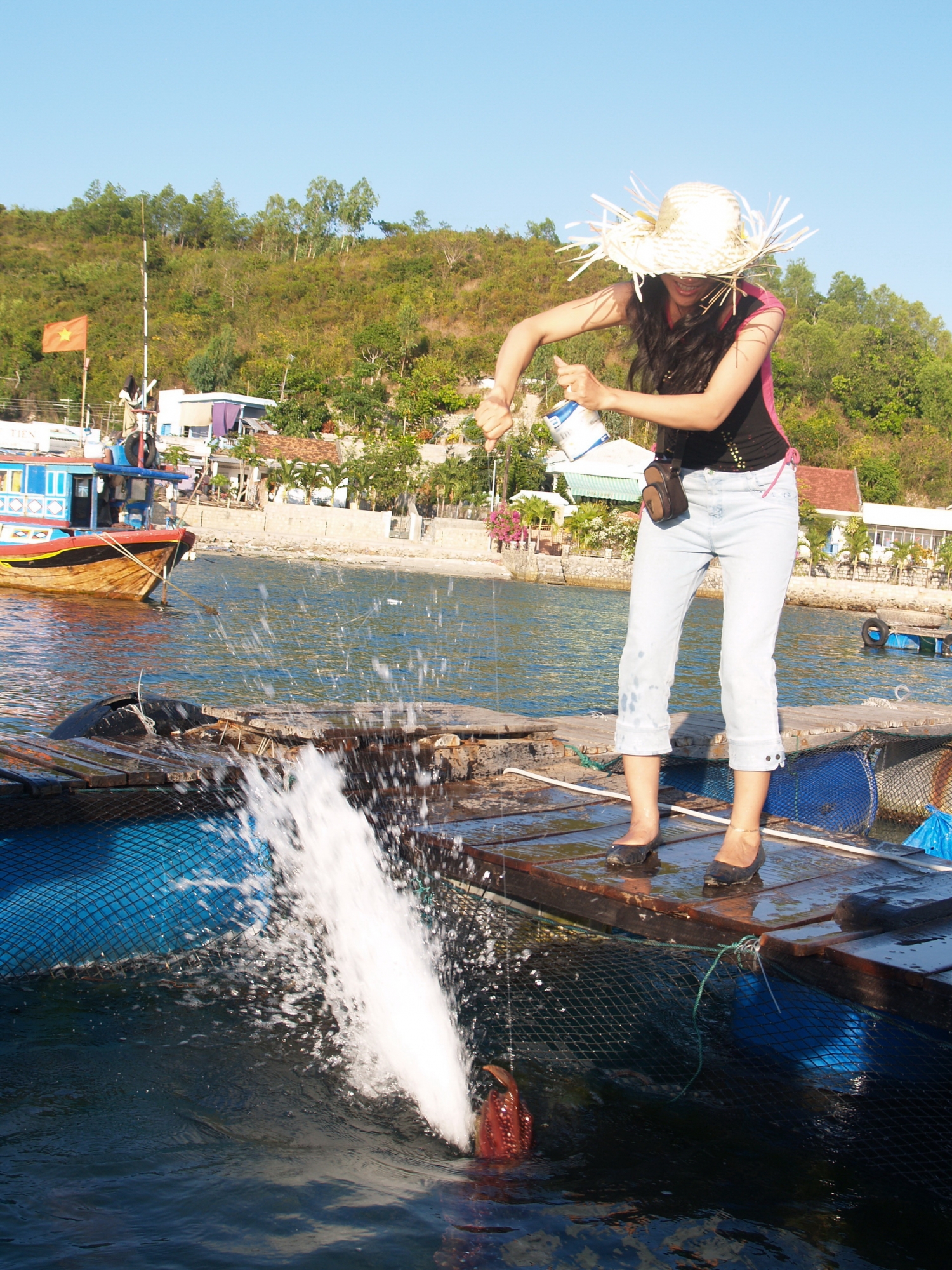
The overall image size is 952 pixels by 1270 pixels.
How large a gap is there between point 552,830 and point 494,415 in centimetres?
185

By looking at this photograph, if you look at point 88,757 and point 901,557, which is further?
point 901,557

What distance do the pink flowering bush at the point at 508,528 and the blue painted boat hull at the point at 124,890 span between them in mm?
47245

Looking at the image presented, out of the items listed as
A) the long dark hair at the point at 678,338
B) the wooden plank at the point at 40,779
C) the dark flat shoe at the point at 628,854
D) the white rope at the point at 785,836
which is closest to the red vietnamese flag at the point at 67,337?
the wooden plank at the point at 40,779

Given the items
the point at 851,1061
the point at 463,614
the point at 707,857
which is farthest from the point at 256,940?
the point at 463,614

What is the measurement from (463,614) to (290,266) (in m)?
95.6

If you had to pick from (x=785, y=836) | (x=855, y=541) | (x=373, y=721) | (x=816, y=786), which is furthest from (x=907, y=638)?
(x=785, y=836)

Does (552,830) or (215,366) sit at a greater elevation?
(215,366)

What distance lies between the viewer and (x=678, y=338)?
133 inches

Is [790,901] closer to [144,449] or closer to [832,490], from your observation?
[144,449]

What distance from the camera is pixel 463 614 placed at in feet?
99.3

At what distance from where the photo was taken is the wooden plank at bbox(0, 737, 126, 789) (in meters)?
4.56

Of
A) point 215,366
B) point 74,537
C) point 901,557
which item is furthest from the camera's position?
point 215,366

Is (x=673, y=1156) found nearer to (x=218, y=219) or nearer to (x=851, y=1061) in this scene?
(x=851, y=1061)

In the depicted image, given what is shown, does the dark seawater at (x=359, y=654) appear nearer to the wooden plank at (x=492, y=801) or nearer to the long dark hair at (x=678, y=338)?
the wooden plank at (x=492, y=801)
